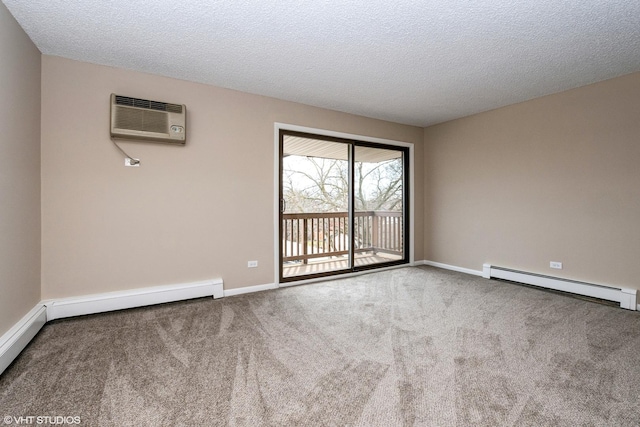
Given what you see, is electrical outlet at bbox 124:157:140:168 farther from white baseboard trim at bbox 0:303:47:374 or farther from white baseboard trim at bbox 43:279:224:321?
white baseboard trim at bbox 0:303:47:374

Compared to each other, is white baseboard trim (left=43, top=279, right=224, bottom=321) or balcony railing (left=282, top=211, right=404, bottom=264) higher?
balcony railing (left=282, top=211, right=404, bottom=264)

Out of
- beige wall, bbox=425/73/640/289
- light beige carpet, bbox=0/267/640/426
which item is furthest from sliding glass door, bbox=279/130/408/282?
light beige carpet, bbox=0/267/640/426

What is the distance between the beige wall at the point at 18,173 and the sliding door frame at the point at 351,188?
227 centimetres

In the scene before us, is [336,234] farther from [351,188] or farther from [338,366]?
[338,366]

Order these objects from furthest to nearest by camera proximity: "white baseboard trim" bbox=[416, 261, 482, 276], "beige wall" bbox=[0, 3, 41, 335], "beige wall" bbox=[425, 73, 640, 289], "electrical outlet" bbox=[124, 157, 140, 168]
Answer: "white baseboard trim" bbox=[416, 261, 482, 276] < "beige wall" bbox=[425, 73, 640, 289] < "electrical outlet" bbox=[124, 157, 140, 168] < "beige wall" bbox=[0, 3, 41, 335]

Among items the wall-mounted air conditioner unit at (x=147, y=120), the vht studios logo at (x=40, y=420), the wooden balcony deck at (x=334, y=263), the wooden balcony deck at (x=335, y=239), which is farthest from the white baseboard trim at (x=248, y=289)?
the vht studios logo at (x=40, y=420)

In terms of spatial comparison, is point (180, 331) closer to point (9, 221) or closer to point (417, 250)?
point (9, 221)

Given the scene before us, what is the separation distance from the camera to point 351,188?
4.46 metres

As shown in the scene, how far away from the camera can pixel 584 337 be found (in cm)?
234

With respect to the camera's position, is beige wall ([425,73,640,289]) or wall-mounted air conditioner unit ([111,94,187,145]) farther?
beige wall ([425,73,640,289])

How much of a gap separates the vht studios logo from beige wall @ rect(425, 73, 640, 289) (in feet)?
15.5

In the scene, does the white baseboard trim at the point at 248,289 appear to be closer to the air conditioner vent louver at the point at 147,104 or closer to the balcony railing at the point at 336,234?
the balcony railing at the point at 336,234

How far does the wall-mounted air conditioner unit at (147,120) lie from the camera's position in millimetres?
2783

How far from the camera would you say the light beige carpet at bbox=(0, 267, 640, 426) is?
58.8 inches
